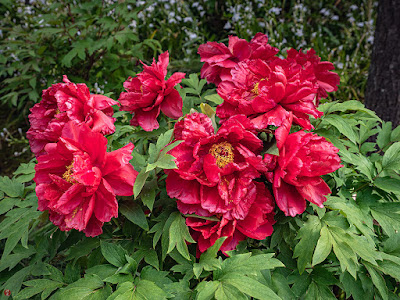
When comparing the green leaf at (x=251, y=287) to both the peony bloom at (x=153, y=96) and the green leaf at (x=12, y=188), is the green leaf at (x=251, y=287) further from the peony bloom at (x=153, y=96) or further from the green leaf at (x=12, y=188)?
the green leaf at (x=12, y=188)

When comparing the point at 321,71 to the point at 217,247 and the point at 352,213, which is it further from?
the point at 217,247

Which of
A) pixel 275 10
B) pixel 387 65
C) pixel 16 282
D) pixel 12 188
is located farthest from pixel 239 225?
pixel 275 10

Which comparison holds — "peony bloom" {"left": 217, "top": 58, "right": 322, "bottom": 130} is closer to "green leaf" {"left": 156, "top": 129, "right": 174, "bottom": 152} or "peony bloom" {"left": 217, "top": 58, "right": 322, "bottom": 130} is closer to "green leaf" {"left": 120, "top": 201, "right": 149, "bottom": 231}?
"green leaf" {"left": 156, "top": 129, "right": 174, "bottom": 152}

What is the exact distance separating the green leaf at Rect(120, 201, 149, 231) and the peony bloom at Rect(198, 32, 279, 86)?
0.53 metres

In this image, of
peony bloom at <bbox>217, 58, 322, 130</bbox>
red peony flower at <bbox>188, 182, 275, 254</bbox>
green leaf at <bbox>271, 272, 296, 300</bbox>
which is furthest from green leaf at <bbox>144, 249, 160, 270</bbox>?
peony bloom at <bbox>217, 58, 322, 130</bbox>

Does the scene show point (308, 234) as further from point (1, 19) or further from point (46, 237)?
point (1, 19)

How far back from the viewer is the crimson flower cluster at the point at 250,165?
97 cm

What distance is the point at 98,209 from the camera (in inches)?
38.3

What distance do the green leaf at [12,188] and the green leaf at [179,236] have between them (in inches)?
27.3

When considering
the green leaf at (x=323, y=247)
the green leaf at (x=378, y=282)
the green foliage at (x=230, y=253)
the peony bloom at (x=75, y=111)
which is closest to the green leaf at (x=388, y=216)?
the green foliage at (x=230, y=253)

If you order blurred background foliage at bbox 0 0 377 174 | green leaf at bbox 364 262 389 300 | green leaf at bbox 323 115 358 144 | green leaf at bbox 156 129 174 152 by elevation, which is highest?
green leaf at bbox 323 115 358 144

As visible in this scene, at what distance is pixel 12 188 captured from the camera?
4.55 feet

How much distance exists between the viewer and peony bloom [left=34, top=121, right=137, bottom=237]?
94 cm

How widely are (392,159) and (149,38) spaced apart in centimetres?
351
